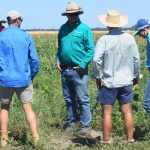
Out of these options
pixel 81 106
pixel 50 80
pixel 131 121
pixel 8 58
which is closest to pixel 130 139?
pixel 131 121

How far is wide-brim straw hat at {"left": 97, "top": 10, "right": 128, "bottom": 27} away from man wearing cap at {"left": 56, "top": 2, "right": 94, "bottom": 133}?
690mm

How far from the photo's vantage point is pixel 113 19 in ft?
22.2

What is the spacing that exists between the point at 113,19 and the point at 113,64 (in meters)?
0.64

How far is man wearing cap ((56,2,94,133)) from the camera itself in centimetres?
755

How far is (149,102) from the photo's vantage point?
7246 mm

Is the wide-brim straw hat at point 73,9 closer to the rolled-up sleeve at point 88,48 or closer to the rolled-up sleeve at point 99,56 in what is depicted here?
the rolled-up sleeve at point 88,48

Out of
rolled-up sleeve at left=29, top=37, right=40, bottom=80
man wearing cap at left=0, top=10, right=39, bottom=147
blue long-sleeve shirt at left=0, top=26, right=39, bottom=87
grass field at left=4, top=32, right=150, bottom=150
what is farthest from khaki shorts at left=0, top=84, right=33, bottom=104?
grass field at left=4, top=32, right=150, bottom=150

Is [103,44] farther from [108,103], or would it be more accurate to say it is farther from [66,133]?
[66,133]

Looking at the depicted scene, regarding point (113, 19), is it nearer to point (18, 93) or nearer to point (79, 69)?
point (79, 69)

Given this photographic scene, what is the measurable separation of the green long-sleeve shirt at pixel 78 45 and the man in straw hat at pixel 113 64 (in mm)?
703

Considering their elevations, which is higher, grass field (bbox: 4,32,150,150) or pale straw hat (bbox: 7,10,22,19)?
pale straw hat (bbox: 7,10,22,19)

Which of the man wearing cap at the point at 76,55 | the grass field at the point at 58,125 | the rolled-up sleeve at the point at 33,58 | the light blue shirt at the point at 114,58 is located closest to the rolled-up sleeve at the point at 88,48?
the man wearing cap at the point at 76,55

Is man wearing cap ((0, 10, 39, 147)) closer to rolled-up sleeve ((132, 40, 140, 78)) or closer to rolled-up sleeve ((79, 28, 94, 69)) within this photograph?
rolled-up sleeve ((79, 28, 94, 69))

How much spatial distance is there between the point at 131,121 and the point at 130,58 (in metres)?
0.92
